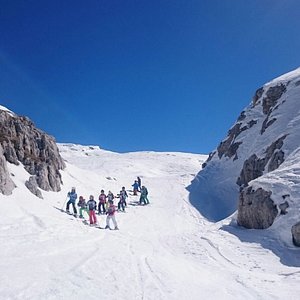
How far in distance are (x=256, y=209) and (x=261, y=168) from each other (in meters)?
15.9

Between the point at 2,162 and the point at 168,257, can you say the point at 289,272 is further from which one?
the point at 2,162

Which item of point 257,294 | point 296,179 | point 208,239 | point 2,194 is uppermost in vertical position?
point 296,179

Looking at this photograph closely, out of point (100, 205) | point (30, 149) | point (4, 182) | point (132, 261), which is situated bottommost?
point (132, 261)

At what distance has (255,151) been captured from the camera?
37219 mm

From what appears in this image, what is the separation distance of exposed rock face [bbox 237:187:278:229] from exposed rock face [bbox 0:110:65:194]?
49.3 feet

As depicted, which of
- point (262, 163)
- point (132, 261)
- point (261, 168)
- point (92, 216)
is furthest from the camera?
point (262, 163)

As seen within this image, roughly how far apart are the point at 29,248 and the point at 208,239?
317 inches

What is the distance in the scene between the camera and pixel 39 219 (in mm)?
17547

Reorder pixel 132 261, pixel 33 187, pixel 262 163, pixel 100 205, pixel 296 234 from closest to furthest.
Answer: pixel 132 261, pixel 296 234, pixel 33 187, pixel 100 205, pixel 262 163

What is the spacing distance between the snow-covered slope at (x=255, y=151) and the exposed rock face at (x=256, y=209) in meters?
0.63

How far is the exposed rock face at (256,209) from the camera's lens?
16781mm

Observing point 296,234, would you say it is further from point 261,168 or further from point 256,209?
point 261,168

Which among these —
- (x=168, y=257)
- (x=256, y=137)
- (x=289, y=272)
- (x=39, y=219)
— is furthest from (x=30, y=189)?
(x=256, y=137)

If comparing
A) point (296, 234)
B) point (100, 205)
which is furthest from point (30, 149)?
point (296, 234)
